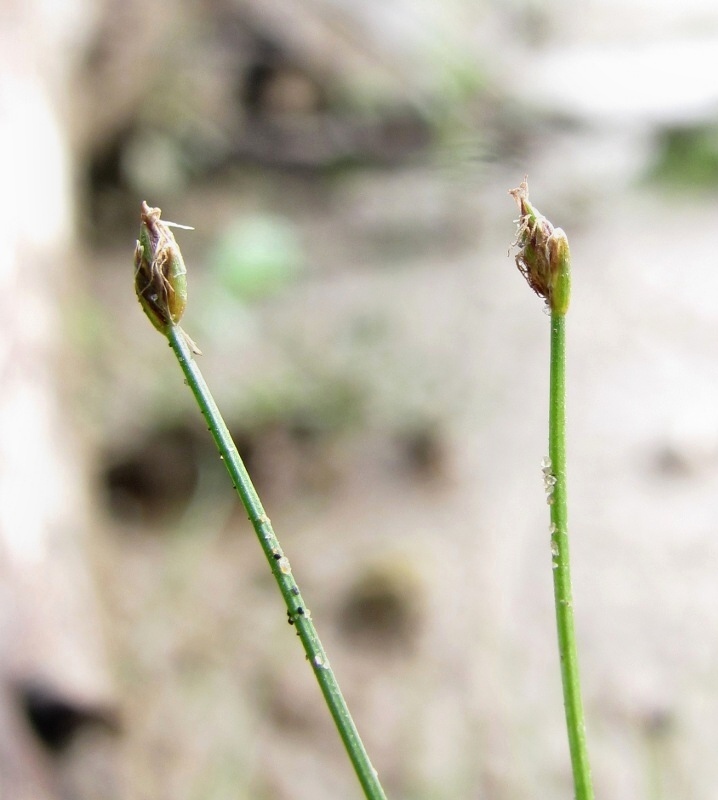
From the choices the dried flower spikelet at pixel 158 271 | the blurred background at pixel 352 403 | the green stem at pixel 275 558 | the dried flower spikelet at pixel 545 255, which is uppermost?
the blurred background at pixel 352 403

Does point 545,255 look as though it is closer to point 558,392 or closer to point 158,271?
point 558,392

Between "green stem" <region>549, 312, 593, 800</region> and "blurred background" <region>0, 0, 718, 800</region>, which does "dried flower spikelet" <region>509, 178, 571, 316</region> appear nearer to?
"green stem" <region>549, 312, 593, 800</region>

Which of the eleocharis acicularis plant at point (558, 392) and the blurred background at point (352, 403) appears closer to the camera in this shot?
the eleocharis acicularis plant at point (558, 392)

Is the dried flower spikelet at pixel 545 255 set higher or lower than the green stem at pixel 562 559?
higher

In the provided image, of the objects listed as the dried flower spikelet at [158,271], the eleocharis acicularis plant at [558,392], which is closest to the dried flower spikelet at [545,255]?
the eleocharis acicularis plant at [558,392]

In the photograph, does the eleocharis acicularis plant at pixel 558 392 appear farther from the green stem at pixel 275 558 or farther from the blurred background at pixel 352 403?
the blurred background at pixel 352 403

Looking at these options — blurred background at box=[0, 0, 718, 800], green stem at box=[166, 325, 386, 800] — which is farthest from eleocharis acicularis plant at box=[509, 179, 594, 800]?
blurred background at box=[0, 0, 718, 800]

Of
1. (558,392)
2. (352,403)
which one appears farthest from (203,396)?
(352,403)

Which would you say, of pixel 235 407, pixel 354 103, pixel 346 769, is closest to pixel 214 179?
pixel 354 103
